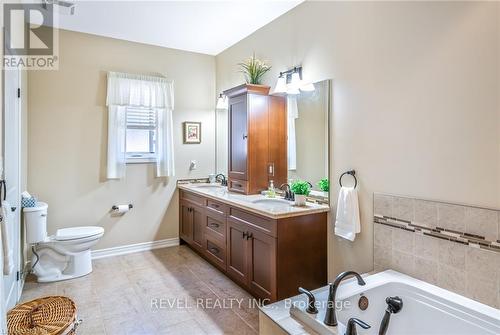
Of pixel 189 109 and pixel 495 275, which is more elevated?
pixel 189 109

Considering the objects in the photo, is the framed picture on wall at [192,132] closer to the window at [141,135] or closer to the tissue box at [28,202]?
the window at [141,135]

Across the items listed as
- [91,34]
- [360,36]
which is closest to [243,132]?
[360,36]

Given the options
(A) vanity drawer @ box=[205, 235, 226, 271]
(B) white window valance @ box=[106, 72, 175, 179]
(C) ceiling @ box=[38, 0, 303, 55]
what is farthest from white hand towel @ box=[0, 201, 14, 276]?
(C) ceiling @ box=[38, 0, 303, 55]

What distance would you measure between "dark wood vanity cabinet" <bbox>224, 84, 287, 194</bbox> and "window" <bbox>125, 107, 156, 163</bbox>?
1425 mm

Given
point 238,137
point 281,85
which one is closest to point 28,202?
point 238,137

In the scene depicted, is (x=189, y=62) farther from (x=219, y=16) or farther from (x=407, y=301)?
(x=407, y=301)

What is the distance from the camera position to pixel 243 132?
3.25 m

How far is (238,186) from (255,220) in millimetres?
846

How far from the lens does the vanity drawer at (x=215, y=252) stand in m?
3.10

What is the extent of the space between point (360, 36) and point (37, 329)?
2.82 m

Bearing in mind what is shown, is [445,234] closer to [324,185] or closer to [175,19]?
[324,185]

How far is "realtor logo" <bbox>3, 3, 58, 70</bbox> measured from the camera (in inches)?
92.1

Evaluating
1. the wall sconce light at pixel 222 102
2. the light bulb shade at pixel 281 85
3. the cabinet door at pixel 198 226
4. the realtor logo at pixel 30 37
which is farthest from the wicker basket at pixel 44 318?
the wall sconce light at pixel 222 102

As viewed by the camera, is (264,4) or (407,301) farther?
(264,4)
